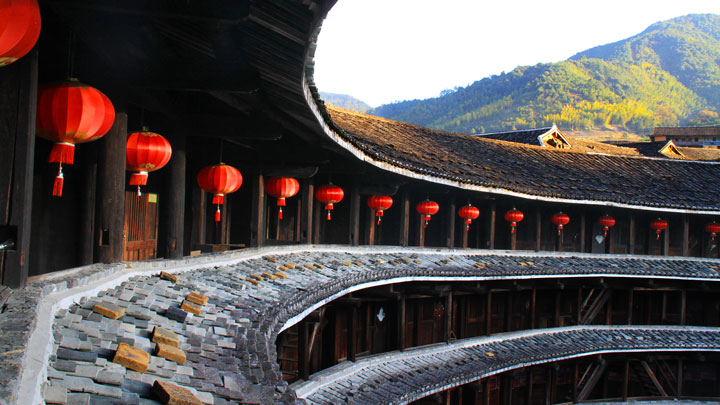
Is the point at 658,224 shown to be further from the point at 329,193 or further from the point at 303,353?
the point at 303,353

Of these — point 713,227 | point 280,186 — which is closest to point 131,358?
point 280,186

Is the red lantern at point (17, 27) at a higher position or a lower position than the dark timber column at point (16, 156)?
higher

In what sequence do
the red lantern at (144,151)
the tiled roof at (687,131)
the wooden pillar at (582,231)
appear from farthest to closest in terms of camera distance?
the tiled roof at (687,131), the wooden pillar at (582,231), the red lantern at (144,151)

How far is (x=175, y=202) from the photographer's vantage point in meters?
8.73

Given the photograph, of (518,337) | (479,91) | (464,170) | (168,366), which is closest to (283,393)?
(168,366)

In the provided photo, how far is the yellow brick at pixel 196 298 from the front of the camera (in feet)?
18.9

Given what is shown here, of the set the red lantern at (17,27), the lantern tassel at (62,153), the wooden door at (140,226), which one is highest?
the red lantern at (17,27)

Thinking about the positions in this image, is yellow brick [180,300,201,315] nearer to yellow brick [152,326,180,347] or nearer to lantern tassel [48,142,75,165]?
yellow brick [152,326,180,347]

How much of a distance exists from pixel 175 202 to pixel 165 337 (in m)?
4.58

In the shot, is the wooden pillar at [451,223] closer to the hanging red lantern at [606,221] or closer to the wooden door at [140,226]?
the hanging red lantern at [606,221]

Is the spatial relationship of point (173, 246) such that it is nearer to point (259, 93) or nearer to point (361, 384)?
point (259, 93)

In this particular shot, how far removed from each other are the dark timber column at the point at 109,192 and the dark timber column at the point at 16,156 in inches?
84.1

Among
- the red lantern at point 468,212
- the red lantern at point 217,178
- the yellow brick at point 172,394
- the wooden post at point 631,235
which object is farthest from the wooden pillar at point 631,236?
the yellow brick at point 172,394

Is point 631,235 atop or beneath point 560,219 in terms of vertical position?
beneath
